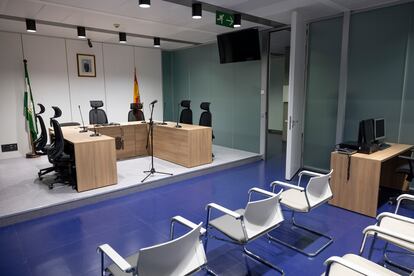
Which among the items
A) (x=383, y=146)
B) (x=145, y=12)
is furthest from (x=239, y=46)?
(x=383, y=146)

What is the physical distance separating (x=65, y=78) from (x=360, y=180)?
6524 mm

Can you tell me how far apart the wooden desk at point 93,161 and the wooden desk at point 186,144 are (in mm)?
1380

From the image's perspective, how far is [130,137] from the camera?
5.96 m

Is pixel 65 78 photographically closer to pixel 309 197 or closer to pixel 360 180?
pixel 309 197

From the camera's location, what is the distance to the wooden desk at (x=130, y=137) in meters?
5.70

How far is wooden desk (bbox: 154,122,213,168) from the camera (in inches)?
198

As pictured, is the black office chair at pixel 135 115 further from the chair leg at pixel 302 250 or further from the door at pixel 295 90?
the chair leg at pixel 302 250

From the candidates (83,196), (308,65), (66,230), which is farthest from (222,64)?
(66,230)

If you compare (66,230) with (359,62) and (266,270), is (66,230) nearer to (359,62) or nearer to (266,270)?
(266,270)

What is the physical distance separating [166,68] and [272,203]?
7056 millimetres

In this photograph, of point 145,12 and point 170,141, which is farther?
point 170,141

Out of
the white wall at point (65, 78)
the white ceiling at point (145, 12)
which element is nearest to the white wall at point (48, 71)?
the white wall at point (65, 78)

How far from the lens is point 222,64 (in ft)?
22.1

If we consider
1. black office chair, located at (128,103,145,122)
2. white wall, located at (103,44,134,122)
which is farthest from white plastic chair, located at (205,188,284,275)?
white wall, located at (103,44,134,122)
